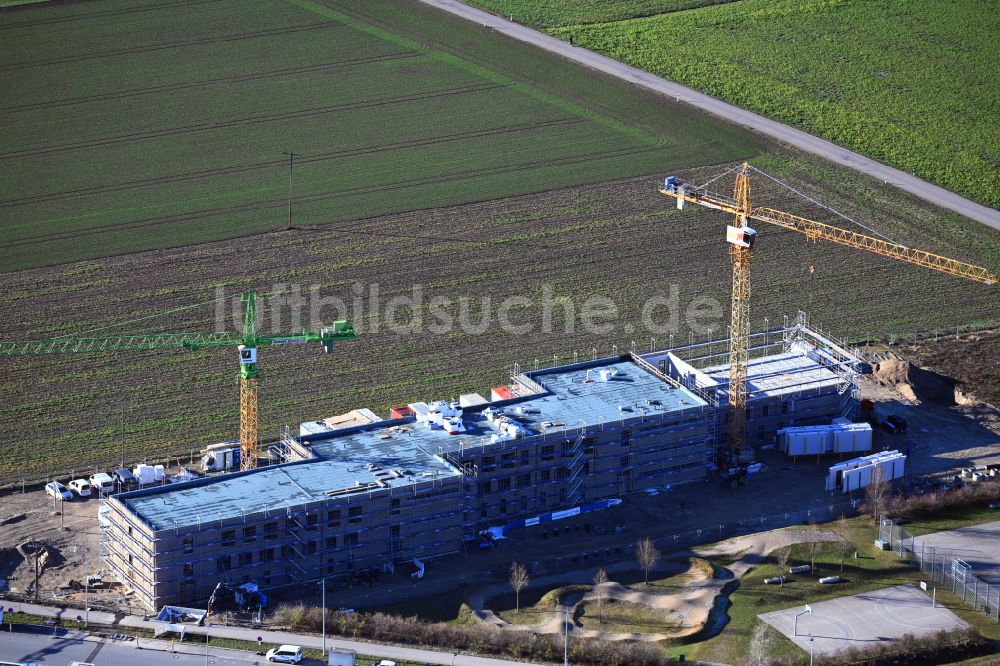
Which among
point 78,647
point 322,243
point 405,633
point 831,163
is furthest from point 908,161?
point 78,647

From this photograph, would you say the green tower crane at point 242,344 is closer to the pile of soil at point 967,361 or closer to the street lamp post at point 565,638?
the street lamp post at point 565,638

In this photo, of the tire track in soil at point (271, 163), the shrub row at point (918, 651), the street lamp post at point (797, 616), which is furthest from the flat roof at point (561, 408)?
the tire track in soil at point (271, 163)

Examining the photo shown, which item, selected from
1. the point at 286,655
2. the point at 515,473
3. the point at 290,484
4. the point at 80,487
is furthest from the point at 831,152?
the point at 286,655

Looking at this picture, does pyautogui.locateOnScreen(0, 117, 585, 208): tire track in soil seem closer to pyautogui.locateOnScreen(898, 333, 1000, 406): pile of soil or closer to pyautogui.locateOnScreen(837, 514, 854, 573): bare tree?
pyautogui.locateOnScreen(898, 333, 1000, 406): pile of soil

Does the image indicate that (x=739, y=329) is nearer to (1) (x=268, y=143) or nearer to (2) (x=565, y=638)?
(2) (x=565, y=638)

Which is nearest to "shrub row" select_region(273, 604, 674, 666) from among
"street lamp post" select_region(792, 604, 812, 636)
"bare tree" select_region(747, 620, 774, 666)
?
"bare tree" select_region(747, 620, 774, 666)

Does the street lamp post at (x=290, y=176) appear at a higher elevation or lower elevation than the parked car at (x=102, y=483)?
higher
